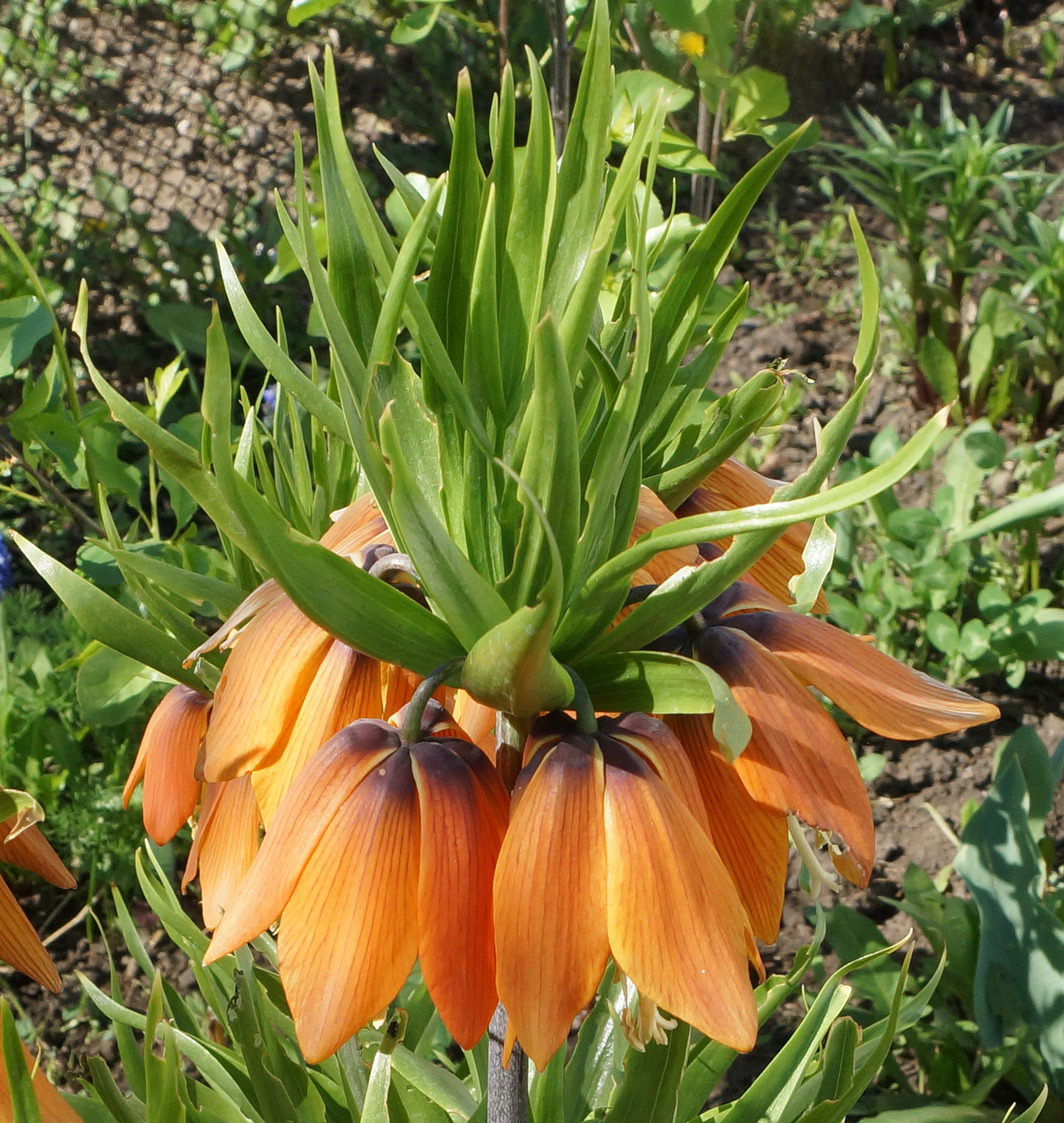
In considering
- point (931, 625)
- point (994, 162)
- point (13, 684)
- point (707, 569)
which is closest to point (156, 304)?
point (13, 684)

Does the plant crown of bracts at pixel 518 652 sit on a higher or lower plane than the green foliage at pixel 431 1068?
higher

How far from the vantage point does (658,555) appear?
66 centimetres

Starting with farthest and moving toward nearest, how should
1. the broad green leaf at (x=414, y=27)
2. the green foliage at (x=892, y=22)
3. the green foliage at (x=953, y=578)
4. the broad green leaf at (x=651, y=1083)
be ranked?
the green foliage at (x=892, y=22), the green foliage at (x=953, y=578), the broad green leaf at (x=414, y=27), the broad green leaf at (x=651, y=1083)

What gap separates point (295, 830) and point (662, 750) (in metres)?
0.17

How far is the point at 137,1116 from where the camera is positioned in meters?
0.93

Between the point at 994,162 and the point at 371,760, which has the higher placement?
the point at 371,760

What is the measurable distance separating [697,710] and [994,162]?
2600mm

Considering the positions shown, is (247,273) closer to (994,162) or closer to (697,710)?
(994,162)

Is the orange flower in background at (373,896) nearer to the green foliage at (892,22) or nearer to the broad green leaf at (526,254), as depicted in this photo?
the broad green leaf at (526,254)

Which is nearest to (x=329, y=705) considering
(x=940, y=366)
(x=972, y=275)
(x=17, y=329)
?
(x=17, y=329)

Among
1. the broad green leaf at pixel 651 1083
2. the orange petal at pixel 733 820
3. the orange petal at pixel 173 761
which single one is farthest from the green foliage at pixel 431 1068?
the orange petal at pixel 733 820

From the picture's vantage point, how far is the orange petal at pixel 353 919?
20.4 inches

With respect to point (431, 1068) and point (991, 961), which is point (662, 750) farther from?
point (991, 961)

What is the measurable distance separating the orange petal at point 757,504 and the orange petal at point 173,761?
1.09 ft
